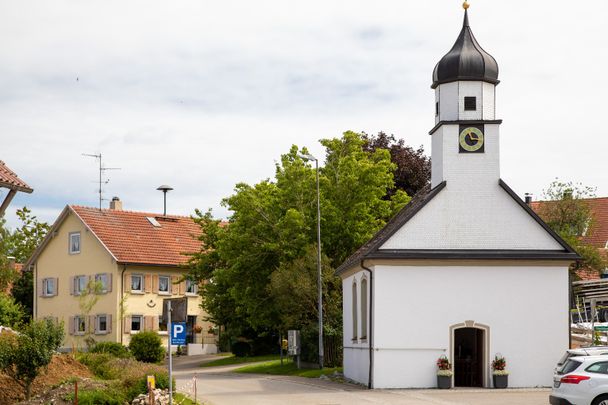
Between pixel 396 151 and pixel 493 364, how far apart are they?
27997 mm

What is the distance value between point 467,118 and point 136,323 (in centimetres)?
3222

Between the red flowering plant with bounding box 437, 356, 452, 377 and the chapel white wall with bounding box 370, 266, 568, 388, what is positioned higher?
the chapel white wall with bounding box 370, 266, 568, 388

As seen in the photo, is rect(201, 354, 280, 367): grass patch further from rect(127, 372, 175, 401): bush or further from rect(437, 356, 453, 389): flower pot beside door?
rect(127, 372, 175, 401): bush

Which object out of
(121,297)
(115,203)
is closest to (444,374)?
(121,297)

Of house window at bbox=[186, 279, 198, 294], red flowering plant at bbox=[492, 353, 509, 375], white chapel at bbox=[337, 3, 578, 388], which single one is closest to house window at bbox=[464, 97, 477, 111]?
white chapel at bbox=[337, 3, 578, 388]

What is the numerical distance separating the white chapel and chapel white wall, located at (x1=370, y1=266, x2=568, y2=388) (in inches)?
1.3

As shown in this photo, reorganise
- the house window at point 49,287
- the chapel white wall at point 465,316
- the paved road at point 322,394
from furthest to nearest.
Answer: the house window at point 49,287, the chapel white wall at point 465,316, the paved road at point 322,394

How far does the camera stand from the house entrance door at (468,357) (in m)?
36.0

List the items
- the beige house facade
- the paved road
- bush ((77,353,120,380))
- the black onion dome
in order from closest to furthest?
1. the paved road
2. bush ((77,353,120,380))
3. the black onion dome
4. the beige house facade

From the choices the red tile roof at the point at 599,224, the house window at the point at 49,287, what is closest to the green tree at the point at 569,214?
the red tile roof at the point at 599,224

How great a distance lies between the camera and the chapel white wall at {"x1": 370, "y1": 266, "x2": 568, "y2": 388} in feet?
114

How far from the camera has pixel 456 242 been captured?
35719 mm

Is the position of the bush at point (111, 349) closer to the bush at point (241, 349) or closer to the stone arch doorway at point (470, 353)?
the bush at point (241, 349)

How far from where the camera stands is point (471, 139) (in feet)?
121
